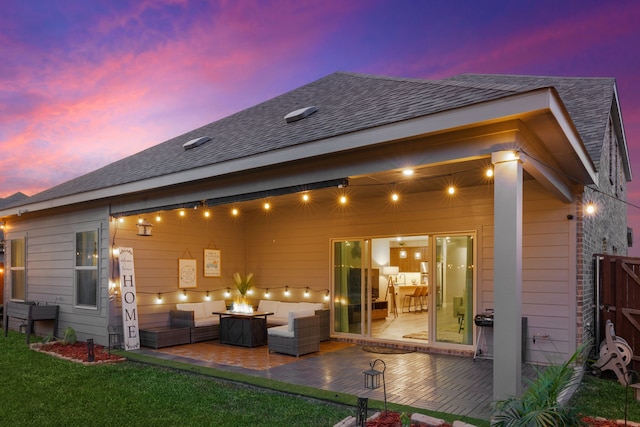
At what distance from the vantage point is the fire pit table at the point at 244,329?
338 inches

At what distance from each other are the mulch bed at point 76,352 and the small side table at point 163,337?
0.70 metres

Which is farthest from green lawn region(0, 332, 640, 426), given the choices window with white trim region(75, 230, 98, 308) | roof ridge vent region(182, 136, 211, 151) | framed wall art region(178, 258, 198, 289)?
roof ridge vent region(182, 136, 211, 151)

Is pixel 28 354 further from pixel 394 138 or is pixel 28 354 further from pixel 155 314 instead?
pixel 394 138

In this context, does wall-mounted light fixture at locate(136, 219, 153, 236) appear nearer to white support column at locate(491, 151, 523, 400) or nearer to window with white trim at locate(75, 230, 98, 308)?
window with white trim at locate(75, 230, 98, 308)

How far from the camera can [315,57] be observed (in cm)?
1192

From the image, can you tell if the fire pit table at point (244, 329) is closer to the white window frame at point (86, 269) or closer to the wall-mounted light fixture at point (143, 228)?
the wall-mounted light fixture at point (143, 228)

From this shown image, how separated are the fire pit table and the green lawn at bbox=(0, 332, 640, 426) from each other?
1.87m

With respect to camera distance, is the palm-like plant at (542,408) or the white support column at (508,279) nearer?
the palm-like plant at (542,408)

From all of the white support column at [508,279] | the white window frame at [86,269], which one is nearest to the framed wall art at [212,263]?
the white window frame at [86,269]

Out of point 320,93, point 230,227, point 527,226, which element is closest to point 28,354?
point 230,227

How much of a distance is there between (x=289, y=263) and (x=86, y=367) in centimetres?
474

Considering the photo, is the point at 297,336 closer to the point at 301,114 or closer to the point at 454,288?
the point at 454,288

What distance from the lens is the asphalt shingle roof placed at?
473cm

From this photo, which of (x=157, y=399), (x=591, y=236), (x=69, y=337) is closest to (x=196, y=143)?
(x=69, y=337)
